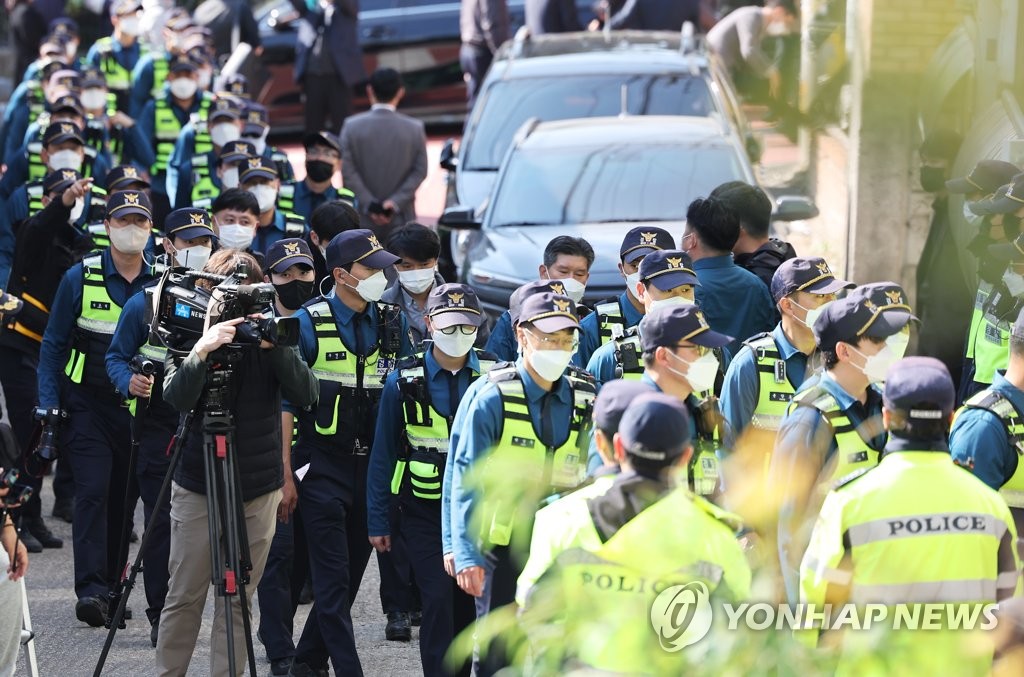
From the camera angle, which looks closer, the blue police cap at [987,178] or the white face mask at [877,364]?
the white face mask at [877,364]

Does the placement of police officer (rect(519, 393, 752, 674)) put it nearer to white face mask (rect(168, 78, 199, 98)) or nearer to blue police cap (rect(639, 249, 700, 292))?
blue police cap (rect(639, 249, 700, 292))

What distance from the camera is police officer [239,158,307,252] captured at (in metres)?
9.88

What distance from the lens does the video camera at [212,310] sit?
247 inches

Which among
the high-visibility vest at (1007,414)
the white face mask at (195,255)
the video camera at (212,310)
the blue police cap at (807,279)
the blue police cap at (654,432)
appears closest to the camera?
the blue police cap at (654,432)

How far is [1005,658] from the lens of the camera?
3793 millimetres

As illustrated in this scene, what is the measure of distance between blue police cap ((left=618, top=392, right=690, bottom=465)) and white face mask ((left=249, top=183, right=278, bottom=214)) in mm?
5819

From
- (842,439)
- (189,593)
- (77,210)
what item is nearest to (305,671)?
(189,593)

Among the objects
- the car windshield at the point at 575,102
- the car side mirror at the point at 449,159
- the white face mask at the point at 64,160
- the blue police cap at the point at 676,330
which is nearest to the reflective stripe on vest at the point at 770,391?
the blue police cap at the point at 676,330

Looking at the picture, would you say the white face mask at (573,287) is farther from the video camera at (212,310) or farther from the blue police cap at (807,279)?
the video camera at (212,310)

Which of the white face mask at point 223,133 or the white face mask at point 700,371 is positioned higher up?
the white face mask at point 700,371

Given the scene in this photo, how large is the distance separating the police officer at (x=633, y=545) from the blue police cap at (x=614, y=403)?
0.49ft

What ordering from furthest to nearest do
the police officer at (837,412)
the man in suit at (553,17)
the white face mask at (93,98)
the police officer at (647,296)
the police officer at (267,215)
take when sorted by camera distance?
the man in suit at (553,17) < the white face mask at (93,98) < the police officer at (267,215) < the police officer at (647,296) < the police officer at (837,412)

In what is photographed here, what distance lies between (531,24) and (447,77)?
1.64 m

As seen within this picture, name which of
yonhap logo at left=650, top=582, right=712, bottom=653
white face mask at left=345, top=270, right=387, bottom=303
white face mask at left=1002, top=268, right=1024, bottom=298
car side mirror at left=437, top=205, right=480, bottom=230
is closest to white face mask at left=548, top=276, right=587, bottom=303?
white face mask at left=345, top=270, right=387, bottom=303
